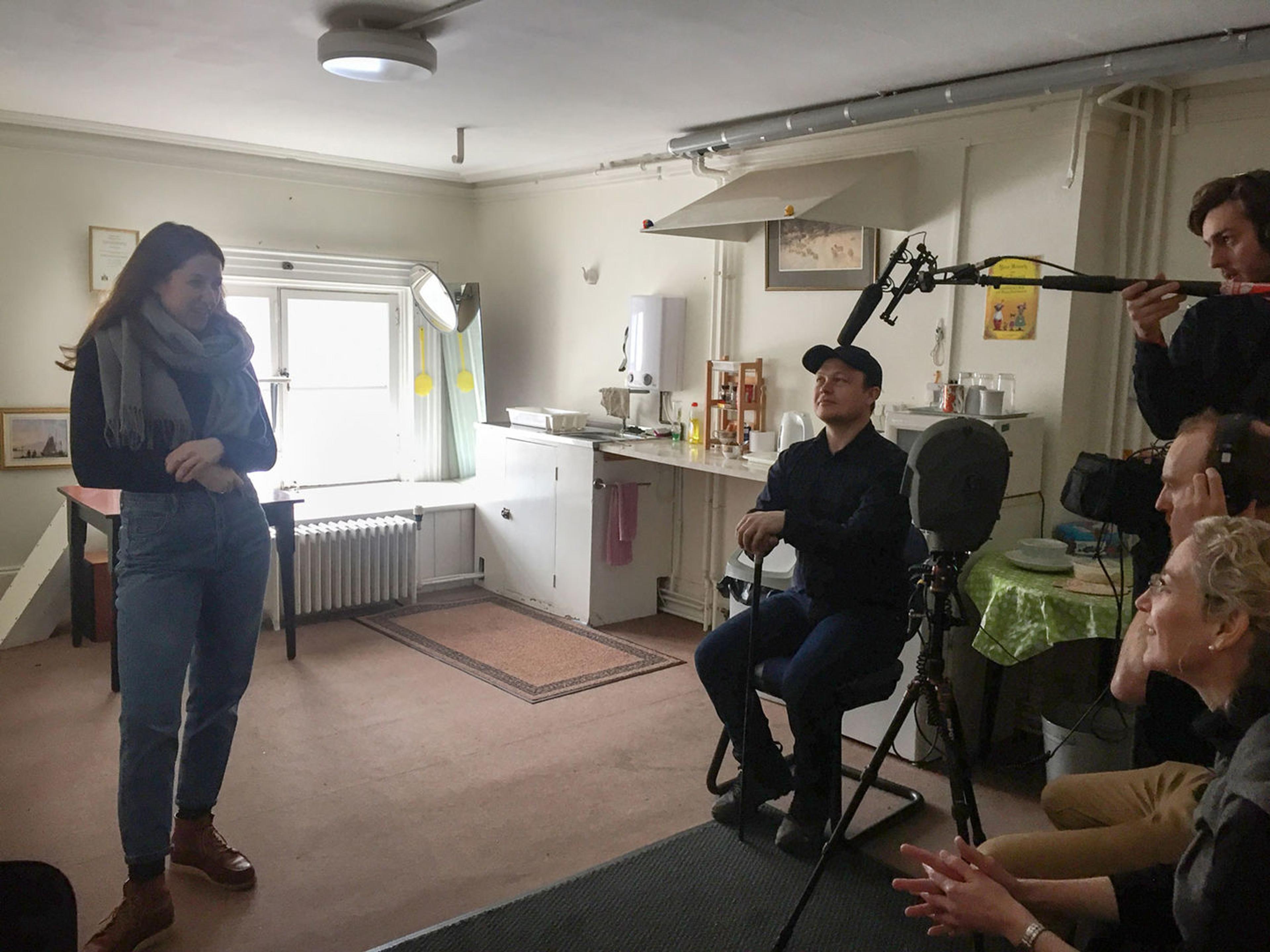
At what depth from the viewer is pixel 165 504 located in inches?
89.3

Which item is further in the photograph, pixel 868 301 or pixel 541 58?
pixel 541 58

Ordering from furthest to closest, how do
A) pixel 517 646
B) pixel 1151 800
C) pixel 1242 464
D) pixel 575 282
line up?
pixel 575 282, pixel 517 646, pixel 1151 800, pixel 1242 464

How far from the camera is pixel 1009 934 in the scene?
1324mm

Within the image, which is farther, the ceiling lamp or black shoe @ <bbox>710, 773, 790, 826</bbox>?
the ceiling lamp

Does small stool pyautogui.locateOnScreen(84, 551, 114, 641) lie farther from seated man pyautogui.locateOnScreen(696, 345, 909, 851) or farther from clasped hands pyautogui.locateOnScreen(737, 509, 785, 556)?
clasped hands pyautogui.locateOnScreen(737, 509, 785, 556)

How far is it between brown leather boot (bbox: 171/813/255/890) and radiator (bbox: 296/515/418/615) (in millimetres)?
2288

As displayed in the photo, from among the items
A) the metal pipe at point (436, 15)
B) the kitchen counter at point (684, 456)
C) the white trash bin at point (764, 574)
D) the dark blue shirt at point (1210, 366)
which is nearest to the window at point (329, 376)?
the kitchen counter at point (684, 456)

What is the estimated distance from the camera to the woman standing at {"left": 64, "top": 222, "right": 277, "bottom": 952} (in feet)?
7.36

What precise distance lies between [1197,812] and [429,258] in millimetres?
5410

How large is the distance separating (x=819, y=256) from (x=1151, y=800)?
9.19ft

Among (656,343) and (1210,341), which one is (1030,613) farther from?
(656,343)

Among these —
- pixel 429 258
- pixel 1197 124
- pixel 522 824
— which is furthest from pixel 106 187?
pixel 1197 124

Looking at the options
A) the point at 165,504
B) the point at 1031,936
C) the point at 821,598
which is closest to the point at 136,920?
the point at 165,504

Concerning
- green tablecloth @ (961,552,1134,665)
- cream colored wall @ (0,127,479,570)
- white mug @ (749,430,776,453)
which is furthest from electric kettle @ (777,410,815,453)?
cream colored wall @ (0,127,479,570)
